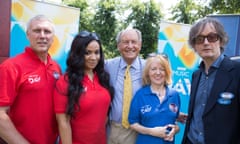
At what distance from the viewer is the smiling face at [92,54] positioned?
8.67ft

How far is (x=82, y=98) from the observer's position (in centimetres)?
253

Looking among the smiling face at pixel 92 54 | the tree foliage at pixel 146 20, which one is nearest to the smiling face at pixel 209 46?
the smiling face at pixel 92 54

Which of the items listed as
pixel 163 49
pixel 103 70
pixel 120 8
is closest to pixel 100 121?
pixel 103 70

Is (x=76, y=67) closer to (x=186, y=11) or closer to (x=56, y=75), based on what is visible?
(x=56, y=75)

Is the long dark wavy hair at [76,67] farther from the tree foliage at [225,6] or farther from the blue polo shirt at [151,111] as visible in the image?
the tree foliage at [225,6]

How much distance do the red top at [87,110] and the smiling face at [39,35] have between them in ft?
1.00

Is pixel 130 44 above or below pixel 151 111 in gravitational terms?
above

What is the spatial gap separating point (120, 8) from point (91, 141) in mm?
19066

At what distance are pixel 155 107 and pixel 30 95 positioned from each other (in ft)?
3.72

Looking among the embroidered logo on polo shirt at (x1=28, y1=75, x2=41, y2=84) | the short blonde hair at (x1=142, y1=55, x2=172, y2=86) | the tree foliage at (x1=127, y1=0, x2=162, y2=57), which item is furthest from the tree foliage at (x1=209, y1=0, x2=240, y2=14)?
the embroidered logo on polo shirt at (x1=28, y1=75, x2=41, y2=84)

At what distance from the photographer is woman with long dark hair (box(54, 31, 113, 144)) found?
8.16 ft

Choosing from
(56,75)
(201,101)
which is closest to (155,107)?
(201,101)

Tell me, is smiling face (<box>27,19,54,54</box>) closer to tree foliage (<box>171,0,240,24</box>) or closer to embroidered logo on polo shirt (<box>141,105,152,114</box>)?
embroidered logo on polo shirt (<box>141,105,152,114</box>)

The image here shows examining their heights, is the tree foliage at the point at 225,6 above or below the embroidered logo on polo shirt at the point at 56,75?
above
